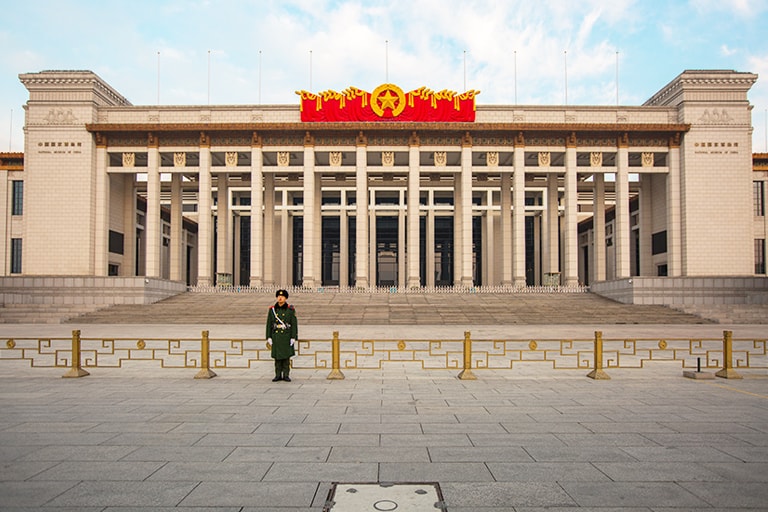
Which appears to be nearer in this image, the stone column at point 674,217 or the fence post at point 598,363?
the fence post at point 598,363

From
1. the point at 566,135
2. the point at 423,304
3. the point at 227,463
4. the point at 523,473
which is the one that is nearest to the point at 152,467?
the point at 227,463

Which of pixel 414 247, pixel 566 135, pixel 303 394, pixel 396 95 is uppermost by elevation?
pixel 396 95

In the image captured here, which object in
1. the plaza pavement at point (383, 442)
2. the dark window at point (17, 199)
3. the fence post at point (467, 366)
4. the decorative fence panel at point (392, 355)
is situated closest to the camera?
the plaza pavement at point (383, 442)

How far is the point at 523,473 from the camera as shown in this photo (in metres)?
5.56

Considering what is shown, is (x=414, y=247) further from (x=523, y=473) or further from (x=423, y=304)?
(x=523, y=473)

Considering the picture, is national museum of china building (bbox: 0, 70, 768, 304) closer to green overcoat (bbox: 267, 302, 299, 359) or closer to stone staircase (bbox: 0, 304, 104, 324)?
stone staircase (bbox: 0, 304, 104, 324)

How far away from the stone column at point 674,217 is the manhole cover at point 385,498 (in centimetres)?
4159

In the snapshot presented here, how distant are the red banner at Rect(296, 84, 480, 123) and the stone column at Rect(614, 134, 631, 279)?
36.3ft

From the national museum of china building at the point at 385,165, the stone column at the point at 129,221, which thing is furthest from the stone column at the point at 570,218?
the stone column at the point at 129,221

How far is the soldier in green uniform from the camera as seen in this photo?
38.0 ft

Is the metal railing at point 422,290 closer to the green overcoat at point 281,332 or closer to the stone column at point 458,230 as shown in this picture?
the stone column at point 458,230

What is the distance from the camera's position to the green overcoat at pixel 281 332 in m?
11.6

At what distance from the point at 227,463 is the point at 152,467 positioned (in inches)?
28.1

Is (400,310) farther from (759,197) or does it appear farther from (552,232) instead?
(759,197)
